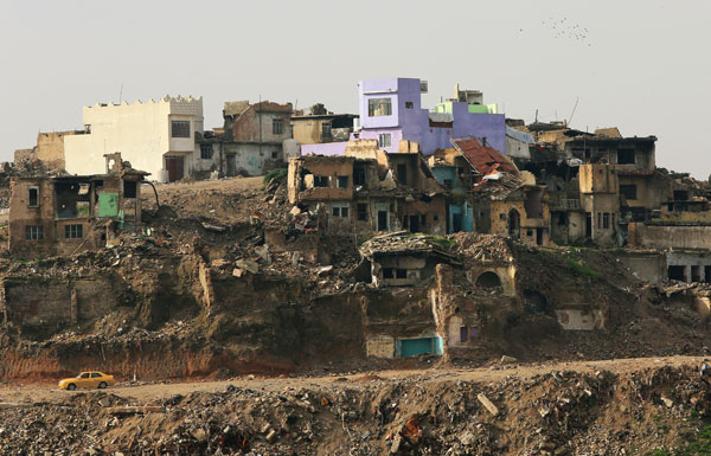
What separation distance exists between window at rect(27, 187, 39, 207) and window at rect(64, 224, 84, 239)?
1276 mm

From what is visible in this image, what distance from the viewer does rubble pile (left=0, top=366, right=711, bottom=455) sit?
52.8 m

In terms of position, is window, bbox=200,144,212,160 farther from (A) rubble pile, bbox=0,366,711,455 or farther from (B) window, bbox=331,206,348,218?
(A) rubble pile, bbox=0,366,711,455

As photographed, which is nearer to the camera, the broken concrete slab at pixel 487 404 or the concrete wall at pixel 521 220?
the broken concrete slab at pixel 487 404

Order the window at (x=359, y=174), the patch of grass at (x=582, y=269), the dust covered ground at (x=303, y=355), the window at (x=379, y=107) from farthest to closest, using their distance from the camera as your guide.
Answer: the window at (x=379, y=107) → the window at (x=359, y=174) → the patch of grass at (x=582, y=269) → the dust covered ground at (x=303, y=355)

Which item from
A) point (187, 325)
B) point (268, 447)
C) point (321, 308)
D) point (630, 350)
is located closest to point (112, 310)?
point (187, 325)

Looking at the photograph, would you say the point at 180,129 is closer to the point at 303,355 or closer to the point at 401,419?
the point at 303,355

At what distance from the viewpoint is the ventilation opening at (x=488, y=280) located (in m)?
65.6

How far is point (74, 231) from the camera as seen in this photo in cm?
6700

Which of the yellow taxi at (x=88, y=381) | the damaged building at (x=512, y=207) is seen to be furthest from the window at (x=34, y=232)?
the damaged building at (x=512, y=207)

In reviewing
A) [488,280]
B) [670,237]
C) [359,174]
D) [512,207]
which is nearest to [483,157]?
[512,207]

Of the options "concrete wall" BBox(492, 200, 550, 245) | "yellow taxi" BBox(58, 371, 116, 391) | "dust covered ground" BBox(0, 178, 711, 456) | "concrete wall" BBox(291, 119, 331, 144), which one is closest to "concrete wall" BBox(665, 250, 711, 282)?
"dust covered ground" BBox(0, 178, 711, 456)

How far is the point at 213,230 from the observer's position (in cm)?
6738

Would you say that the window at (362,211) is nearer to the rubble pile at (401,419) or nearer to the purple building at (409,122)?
the purple building at (409,122)

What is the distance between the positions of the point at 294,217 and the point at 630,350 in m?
12.3
